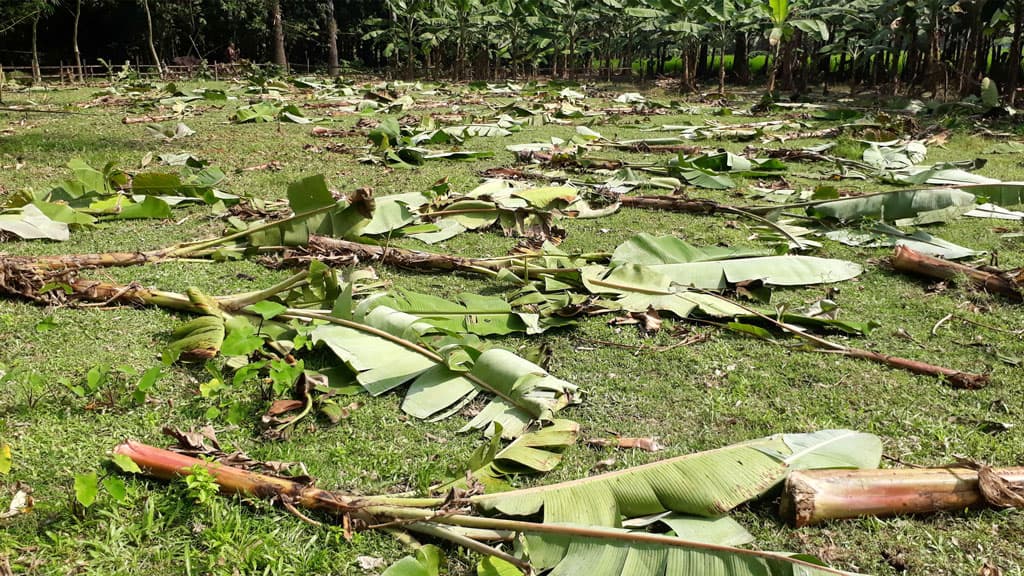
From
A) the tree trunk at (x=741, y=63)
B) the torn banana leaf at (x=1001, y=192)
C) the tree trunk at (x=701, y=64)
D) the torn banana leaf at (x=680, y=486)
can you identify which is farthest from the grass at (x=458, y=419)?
the tree trunk at (x=701, y=64)

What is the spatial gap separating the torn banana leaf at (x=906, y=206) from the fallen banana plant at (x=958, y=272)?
61cm

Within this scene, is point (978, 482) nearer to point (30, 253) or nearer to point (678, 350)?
point (678, 350)

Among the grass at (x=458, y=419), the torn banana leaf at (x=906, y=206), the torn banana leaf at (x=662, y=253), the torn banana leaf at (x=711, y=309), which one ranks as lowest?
the grass at (x=458, y=419)

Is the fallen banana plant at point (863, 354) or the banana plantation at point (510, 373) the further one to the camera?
the fallen banana plant at point (863, 354)

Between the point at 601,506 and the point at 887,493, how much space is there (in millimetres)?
899

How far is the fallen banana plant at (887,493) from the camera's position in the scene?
7.17 feet

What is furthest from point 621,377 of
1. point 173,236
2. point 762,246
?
point 173,236

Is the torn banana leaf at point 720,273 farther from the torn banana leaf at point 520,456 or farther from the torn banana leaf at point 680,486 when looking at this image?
the torn banana leaf at point 680,486

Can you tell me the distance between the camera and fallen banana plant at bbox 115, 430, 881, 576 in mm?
1971

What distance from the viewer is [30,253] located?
4.59m

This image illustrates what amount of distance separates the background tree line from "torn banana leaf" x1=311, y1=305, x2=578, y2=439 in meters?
14.8

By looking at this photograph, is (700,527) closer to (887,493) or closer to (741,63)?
(887,493)

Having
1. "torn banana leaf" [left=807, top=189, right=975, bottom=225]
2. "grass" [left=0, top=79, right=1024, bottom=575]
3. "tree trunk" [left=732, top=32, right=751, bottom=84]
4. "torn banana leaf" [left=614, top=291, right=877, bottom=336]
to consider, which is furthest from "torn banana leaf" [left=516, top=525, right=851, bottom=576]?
"tree trunk" [left=732, top=32, right=751, bottom=84]

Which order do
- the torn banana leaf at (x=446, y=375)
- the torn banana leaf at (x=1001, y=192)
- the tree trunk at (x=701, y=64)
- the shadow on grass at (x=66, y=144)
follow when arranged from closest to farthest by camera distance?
the torn banana leaf at (x=446, y=375) → the torn banana leaf at (x=1001, y=192) → the shadow on grass at (x=66, y=144) → the tree trunk at (x=701, y=64)
